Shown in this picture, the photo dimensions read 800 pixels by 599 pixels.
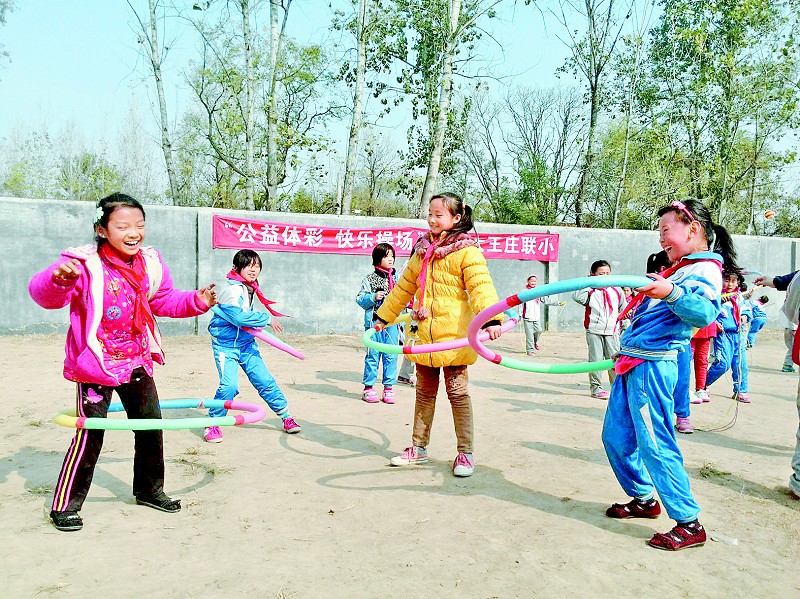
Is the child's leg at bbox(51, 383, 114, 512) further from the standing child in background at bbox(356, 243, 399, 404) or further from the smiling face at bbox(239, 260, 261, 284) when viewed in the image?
the standing child in background at bbox(356, 243, 399, 404)

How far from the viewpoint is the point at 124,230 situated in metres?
3.78

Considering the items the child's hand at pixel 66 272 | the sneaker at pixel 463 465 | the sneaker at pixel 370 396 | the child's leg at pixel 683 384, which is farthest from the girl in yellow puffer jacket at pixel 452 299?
the sneaker at pixel 370 396

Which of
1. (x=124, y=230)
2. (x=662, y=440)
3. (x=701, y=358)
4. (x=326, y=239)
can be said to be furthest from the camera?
(x=326, y=239)

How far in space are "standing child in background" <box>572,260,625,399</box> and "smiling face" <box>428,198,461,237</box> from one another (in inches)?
135

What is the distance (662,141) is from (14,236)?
19903 millimetres

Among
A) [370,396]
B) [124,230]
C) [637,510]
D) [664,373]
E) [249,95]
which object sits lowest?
[370,396]

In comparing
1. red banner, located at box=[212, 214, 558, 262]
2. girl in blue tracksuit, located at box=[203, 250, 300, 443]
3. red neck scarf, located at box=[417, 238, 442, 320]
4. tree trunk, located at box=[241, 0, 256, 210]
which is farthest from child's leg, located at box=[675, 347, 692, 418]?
tree trunk, located at box=[241, 0, 256, 210]

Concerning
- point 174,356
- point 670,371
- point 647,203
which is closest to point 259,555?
point 670,371

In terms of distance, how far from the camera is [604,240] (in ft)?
53.8

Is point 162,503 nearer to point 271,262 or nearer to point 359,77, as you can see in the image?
point 271,262

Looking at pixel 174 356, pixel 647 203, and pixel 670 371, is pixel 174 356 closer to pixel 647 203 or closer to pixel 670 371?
pixel 670 371

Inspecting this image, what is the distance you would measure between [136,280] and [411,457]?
242cm

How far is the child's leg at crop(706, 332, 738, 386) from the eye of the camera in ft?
24.5

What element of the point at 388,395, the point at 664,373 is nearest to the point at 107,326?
the point at 664,373
